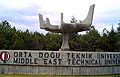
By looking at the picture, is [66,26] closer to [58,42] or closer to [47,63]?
[47,63]

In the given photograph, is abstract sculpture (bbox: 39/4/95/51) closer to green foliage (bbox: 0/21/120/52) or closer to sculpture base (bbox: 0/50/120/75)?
sculpture base (bbox: 0/50/120/75)

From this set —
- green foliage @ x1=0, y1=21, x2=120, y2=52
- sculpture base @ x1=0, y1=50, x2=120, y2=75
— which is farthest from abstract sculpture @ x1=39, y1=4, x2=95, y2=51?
green foliage @ x1=0, y1=21, x2=120, y2=52

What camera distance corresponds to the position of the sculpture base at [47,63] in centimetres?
2334

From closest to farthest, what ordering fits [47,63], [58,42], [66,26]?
[47,63] → [66,26] → [58,42]

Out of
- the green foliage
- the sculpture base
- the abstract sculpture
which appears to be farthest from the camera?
the green foliage

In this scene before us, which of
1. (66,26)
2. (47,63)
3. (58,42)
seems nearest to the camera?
(47,63)

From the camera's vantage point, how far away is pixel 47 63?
23438 millimetres

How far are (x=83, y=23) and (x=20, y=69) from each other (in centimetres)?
629

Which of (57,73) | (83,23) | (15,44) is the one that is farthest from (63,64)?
(15,44)

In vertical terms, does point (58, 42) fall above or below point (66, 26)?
below

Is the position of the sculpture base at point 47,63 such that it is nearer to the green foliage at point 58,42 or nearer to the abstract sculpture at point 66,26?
the abstract sculpture at point 66,26

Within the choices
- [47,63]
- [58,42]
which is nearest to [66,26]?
[47,63]

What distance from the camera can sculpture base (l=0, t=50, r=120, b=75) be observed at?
2334 cm

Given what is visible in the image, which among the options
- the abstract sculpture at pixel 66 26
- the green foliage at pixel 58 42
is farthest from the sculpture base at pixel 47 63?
the green foliage at pixel 58 42
